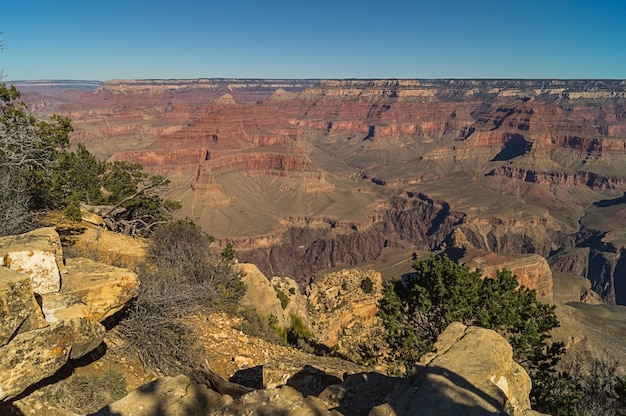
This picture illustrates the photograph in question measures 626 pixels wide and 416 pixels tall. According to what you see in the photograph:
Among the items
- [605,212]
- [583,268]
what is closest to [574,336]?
[583,268]

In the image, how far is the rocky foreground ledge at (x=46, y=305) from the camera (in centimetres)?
642

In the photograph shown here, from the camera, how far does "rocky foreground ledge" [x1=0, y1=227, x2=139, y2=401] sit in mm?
6418

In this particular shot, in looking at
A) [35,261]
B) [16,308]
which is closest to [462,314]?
[35,261]

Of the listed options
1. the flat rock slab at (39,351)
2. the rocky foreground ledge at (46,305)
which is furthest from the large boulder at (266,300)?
the flat rock slab at (39,351)

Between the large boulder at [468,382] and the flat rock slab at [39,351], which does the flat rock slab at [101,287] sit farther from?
the large boulder at [468,382]

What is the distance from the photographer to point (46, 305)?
766cm

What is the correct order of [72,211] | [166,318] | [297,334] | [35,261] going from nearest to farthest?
1. [35,261]
2. [166,318]
3. [72,211]
4. [297,334]

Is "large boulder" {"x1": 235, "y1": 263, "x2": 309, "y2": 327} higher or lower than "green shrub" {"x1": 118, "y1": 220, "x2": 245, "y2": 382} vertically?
lower

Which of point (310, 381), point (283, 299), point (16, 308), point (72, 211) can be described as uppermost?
point (16, 308)

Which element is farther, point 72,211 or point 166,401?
point 72,211

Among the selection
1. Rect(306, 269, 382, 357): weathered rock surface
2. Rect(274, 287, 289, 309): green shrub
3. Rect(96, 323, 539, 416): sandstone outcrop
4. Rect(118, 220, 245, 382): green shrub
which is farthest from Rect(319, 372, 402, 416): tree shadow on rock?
Rect(306, 269, 382, 357): weathered rock surface

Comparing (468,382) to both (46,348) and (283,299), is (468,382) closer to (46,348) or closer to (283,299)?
(46,348)

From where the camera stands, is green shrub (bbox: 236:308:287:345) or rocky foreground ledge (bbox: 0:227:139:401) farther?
green shrub (bbox: 236:308:287:345)

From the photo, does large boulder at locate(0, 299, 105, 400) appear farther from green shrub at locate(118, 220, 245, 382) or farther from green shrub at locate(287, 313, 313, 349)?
green shrub at locate(287, 313, 313, 349)
